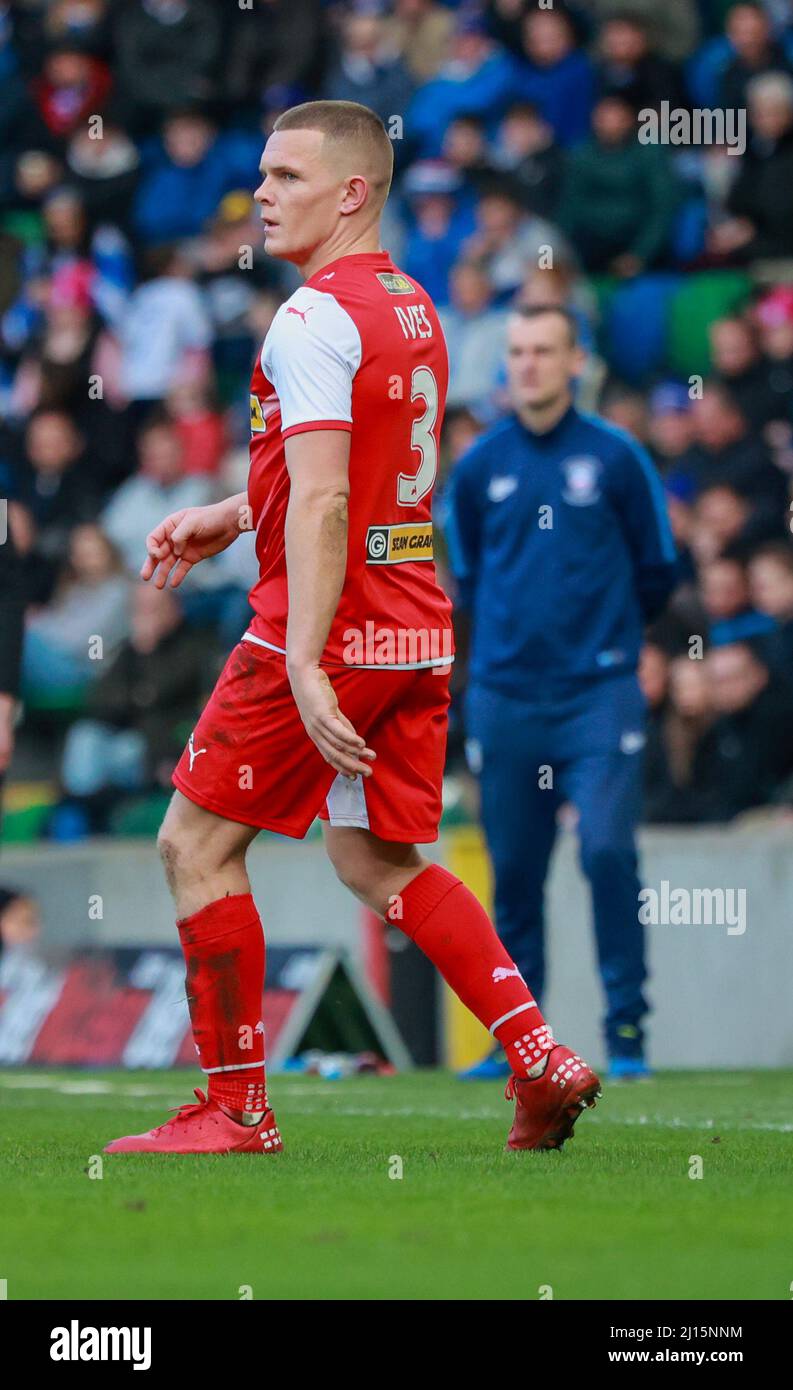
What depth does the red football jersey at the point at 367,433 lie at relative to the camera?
520cm

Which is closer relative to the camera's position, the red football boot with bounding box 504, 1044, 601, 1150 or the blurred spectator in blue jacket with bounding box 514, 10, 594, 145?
the red football boot with bounding box 504, 1044, 601, 1150

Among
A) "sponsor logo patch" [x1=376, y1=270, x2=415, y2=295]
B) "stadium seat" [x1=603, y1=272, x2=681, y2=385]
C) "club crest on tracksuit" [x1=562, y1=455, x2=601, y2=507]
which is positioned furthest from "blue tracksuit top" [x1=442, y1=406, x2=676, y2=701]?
"stadium seat" [x1=603, y1=272, x2=681, y2=385]

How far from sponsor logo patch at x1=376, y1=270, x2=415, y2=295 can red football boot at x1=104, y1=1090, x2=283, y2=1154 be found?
5.83ft

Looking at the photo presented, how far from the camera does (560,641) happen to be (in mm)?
8617

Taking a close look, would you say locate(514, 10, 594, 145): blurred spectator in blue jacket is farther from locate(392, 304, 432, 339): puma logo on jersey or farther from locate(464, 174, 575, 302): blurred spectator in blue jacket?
locate(392, 304, 432, 339): puma logo on jersey

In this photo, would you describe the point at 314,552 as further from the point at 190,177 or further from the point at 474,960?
the point at 190,177

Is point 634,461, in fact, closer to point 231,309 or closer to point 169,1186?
point 169,1186

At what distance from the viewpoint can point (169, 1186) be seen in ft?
15.9

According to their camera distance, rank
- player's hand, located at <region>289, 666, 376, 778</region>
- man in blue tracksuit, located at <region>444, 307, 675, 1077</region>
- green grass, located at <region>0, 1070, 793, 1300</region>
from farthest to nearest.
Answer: man in blue tracksuit, located at <region>444, 307, 675, 1077</region> < player's hand, located at <region>289, 666, 376, 778</region> < green grass, located at <region>0, 1070, 793, 1300</region>

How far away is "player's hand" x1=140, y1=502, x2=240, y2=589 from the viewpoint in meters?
5.71

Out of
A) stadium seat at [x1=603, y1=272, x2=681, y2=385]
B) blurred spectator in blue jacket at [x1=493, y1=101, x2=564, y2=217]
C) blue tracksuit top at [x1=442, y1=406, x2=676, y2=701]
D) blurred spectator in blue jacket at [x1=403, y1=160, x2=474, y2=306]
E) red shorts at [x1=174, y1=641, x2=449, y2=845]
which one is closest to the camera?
red shorts at [x1=174, y1=641, x2=449, y2=845]

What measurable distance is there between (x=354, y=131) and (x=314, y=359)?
0.63 meters

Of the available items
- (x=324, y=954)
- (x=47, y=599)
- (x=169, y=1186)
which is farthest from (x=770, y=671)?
(x=169, y=1186)

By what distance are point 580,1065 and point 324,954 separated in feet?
15.8
